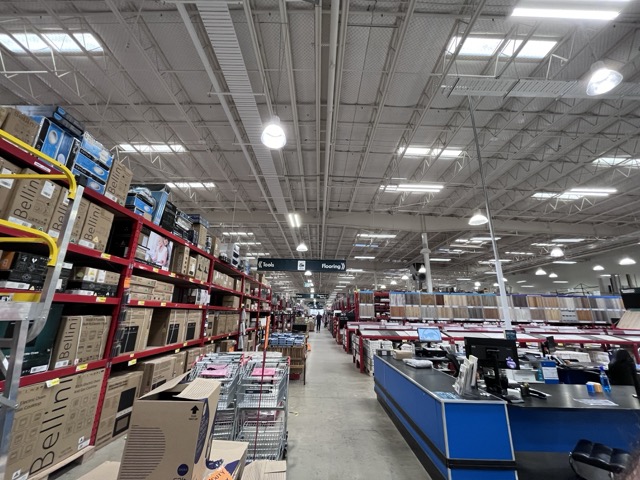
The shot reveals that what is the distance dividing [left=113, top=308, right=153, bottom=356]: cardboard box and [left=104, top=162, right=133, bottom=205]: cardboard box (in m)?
1.28

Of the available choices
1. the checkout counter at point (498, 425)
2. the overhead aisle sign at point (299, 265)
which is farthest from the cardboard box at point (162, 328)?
the overhead aisle sign at point (299, 265)

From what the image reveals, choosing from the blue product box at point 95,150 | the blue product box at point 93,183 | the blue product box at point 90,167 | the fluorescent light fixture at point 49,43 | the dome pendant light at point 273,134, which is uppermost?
the fluorescent light fixture at point 49,43

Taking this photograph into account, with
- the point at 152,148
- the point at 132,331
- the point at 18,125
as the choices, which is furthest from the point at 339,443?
the point at 152,148

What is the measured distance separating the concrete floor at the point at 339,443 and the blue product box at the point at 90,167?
104 inches

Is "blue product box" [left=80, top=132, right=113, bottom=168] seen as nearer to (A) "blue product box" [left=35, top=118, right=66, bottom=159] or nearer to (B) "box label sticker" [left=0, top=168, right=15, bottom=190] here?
(A) "blue product box" [left=35, top=118, right=66, bottom=159]

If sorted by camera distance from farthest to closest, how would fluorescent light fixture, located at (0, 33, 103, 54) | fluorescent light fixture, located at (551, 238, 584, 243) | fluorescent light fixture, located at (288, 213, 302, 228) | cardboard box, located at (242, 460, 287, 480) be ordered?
fluorescent light fixture, located at (551, 238, 584, 243) < fluorescent light fixture, located at (288, 213, 302, 228) < fluorescent light fixture, located at (0, 33, 103, 54) < cardboard box, located at (242, 460, 287, 480)

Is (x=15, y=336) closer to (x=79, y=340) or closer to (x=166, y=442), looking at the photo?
(x=166, y=442)

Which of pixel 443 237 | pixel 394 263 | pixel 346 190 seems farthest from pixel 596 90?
pixel 394 263

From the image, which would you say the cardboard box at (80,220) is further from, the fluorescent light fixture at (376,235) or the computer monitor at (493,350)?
the fluorescent light fixture at (376,235)

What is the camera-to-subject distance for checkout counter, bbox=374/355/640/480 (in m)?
2.23

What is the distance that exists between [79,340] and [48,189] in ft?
4.50

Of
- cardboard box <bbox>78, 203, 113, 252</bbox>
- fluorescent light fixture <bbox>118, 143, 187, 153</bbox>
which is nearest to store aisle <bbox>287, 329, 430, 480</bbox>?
cardboard box <bbox>78, 203, 113, 252</bbox>

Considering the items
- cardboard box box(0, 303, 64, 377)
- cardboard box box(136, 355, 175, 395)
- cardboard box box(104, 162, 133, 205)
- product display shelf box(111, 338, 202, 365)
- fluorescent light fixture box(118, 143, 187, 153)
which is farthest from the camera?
fluorescent light fixture box(118, 143, 187, 153)

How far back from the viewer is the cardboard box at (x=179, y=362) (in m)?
4.07
